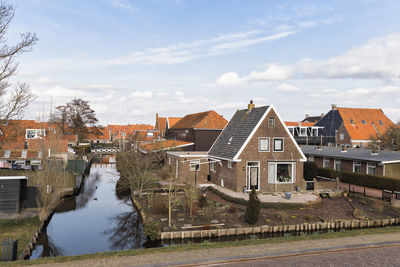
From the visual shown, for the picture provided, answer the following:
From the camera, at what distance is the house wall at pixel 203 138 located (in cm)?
4419

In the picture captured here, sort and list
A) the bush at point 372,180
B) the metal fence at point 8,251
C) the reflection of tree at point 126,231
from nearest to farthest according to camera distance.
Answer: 1. the metal fence at point 8,251
2. the reflection of tree at point 126,231
3. the bush at point 372,180

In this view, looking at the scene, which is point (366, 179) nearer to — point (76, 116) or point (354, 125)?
point (354, 125)

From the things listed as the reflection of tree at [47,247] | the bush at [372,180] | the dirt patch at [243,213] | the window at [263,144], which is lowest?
the reflection of tree at [47,247]

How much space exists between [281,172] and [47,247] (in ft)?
61.0

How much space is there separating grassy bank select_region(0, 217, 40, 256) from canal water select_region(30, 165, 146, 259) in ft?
2.67

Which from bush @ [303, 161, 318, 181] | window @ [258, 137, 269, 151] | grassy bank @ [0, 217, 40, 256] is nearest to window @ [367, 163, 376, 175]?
bush @ [303, 161, 318, 181]

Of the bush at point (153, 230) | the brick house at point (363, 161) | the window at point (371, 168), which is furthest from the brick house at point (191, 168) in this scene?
the window at point (371, 168)

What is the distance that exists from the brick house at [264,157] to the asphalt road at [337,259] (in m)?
13.1

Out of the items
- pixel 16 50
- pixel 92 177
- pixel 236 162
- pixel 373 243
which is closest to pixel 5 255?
pixel 16 50

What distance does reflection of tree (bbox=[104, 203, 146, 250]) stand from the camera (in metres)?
17.8

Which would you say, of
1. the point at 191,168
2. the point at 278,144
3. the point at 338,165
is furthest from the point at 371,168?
the point at 191,168

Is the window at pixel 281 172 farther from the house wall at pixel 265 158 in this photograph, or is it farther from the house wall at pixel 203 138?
the house wall at pixel 203 138

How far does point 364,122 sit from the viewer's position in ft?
225

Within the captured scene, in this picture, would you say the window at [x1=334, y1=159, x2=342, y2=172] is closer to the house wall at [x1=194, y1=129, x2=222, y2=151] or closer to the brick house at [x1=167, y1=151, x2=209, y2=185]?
the brick house at [x1=167, y1=151, x2=209, y2=185]
